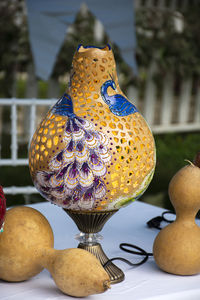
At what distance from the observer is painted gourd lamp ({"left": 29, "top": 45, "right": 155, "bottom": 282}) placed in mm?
625

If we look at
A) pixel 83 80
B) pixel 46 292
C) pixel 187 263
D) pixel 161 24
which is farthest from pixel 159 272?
pixel 161 24

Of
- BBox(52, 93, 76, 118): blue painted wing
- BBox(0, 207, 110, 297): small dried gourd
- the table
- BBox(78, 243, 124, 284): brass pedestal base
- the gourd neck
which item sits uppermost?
the gourd neck

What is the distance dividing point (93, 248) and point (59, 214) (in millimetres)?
310

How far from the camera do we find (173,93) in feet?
13.3

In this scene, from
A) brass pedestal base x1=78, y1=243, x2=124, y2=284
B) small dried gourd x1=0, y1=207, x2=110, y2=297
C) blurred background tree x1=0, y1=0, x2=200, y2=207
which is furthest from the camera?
blurred background tree x1=0, y1=0, x2=200, y2=207

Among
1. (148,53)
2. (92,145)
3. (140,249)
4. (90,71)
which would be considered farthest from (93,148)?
(148,53)

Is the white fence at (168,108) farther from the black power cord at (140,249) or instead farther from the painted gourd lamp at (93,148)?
the painted gourd lamp at (93,148)

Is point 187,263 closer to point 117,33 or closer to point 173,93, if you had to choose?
point 117,33

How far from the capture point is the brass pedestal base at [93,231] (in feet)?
2.22

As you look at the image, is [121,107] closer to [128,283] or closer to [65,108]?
[65,108]

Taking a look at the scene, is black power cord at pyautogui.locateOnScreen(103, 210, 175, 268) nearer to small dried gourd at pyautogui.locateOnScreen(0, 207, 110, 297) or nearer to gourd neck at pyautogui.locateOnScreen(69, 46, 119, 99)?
small dried gourd at pyautogui.locateOnScreen(0, 207, 110, 297)

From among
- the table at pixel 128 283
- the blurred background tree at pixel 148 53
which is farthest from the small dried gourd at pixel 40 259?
the blurred background tree at pixel 148 53

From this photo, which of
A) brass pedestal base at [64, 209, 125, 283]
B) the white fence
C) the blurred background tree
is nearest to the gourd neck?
brass pedestal base at [64, 209, 125, 283]

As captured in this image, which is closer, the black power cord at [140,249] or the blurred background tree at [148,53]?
the black power cord at [140,249]
